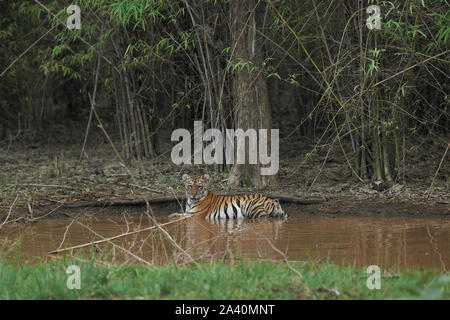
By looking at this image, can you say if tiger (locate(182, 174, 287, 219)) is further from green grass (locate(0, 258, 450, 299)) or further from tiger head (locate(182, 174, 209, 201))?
green grass (locate(0, 258, 450, 299))

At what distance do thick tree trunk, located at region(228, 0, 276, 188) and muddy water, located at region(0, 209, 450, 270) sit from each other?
130 cm

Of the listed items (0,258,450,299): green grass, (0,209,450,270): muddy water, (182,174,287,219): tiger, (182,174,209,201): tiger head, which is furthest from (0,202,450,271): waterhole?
(0,258,450,299): green grass

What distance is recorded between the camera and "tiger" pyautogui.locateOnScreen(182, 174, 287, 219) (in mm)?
8047

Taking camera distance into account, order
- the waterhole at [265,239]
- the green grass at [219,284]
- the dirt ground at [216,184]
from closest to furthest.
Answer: the green grass at [219,284]
the waterhole at [265,239]
the dirt ground at [216,184]

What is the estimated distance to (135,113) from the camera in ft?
36.3

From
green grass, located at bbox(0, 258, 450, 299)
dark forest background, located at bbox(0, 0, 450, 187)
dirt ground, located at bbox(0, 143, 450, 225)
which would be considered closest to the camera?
green grass, located at bbox(0, 258, 450, 299)

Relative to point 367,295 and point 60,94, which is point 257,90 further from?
point 60,94

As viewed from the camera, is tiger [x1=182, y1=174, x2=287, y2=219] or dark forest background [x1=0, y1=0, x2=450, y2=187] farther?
tiger [x1=182, y1=174, x2=287, y2=219]

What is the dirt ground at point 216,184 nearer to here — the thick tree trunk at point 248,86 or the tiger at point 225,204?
the thick tree trunk at point 248,86

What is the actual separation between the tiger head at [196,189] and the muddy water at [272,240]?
12.1 inches

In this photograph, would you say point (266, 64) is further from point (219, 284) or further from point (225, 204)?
point (219, 284)

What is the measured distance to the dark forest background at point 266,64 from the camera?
7.93 metres

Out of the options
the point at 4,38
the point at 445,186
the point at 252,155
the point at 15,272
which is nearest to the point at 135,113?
the point at 252,155

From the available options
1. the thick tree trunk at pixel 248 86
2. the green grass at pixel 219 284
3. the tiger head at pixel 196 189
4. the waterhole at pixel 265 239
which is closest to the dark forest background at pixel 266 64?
the thick tree trunk at pixel 248 86
